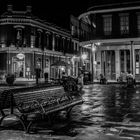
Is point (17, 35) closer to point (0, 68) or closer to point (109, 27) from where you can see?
point (0, 68)

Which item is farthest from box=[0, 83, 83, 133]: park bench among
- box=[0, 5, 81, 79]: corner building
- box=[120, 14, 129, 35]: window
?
box=[0, 5, 81, 79]: corner building

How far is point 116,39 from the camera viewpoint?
2983cm

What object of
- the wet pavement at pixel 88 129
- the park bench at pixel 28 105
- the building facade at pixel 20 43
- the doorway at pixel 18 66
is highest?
the building facade at pixel 20 43

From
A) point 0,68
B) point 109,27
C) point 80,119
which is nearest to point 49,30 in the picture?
point 0,68

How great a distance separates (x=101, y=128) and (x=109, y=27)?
2541cm

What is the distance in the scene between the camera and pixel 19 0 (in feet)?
154

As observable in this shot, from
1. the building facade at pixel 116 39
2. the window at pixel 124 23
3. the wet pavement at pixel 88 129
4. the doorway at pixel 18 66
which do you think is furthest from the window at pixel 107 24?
the wet pavement at pixel 88 129

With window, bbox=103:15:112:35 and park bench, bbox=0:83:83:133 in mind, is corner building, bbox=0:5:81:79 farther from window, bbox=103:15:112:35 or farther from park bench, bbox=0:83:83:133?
park bench, bbox=0:83:83:133

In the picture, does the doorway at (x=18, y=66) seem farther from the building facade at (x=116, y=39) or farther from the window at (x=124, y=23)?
the window at (x=124, y=23)

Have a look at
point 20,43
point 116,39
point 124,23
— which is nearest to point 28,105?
point 116,39

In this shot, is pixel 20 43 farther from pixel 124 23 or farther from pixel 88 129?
pixel 88 129

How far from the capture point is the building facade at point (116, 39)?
98.9 feet

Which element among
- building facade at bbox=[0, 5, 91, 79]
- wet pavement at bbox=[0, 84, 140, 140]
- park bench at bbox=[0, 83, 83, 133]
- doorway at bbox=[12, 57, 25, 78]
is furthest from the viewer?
doorway at bbox=[12, 57, 25, 78]

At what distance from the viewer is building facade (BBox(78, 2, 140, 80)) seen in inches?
1187
